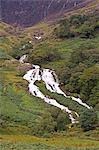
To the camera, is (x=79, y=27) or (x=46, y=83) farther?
(x=79, y=27)

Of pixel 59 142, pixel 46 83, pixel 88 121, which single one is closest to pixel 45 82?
pixel 46 83

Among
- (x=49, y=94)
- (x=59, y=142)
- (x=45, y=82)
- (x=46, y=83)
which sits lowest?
A: (x=59, y=142)

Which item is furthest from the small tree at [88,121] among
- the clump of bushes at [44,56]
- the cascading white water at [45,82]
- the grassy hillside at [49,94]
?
the clump of bushes at [44,56]

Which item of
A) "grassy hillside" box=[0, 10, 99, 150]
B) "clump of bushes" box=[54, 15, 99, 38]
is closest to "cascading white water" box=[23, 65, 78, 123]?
"grassy hillside" box=[0, 10, 99, 150]

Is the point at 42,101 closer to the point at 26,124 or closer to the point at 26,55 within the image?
the point at 26,124

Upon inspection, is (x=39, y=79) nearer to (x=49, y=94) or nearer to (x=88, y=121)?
(x=49, y=94)

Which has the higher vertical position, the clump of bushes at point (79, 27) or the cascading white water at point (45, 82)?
the clump of bushes at point (79, 27)

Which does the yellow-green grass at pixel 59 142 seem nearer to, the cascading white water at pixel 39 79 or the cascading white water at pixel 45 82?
the cascading white water at pixel 39 79

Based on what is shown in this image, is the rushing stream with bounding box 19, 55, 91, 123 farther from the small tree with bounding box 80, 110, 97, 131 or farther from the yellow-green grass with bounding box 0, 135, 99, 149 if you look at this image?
the yellow-green grass with bounding box 0, 135, 99, 149

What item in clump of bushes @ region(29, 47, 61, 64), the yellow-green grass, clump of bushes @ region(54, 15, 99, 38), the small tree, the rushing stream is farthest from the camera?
clump of bushes @ region(54, 15, 99, 38)
